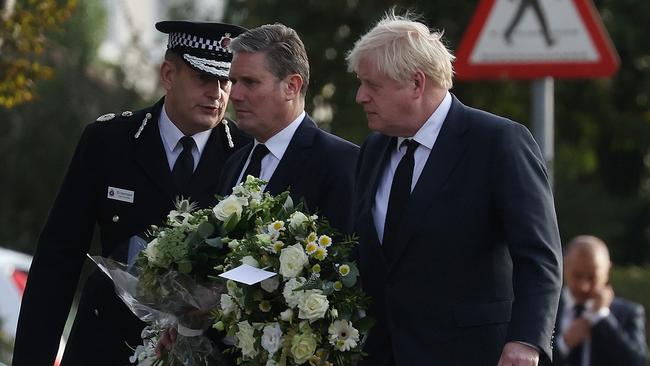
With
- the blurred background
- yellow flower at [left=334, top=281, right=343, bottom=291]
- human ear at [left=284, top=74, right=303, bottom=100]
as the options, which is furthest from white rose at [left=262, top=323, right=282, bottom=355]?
the blurred background

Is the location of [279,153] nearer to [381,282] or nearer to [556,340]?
[381,282]

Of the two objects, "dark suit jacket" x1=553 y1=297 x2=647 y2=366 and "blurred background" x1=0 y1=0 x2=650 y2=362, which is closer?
"dark suit jacket" x1=553 y1=297 x2=647 y2=366

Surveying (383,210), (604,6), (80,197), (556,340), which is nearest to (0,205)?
(604,6)

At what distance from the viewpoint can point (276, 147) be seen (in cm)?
544

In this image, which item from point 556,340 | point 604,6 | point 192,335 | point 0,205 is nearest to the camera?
point 192,335

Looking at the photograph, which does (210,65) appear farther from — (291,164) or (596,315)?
(596,315)

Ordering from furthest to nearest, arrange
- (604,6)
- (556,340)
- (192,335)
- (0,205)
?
(0,205) → (604,6) → (556,340) → (192,335)

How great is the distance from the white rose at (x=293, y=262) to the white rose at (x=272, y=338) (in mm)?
168

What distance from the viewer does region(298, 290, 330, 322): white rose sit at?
15.6 ft

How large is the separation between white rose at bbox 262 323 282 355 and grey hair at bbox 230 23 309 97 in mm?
953

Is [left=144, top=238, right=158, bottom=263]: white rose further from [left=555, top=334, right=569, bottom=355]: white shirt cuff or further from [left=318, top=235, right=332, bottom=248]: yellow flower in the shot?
[left=555, top=334, right=569, bottom=355]: white shirt cuff

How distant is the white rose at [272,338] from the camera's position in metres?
4.82

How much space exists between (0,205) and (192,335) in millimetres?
10220

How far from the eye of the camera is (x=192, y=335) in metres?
5.18
